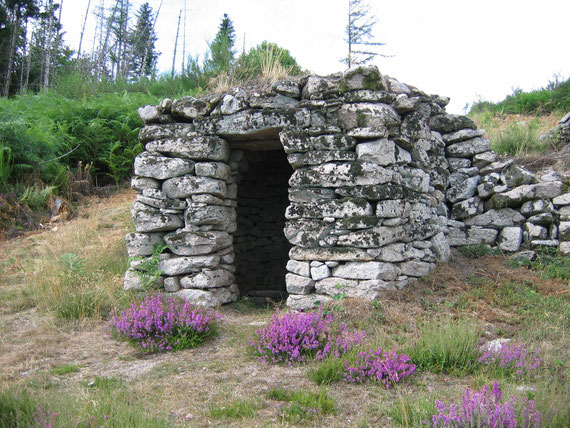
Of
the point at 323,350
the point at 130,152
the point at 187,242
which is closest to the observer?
the point at 323,350

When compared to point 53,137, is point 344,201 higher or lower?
lower

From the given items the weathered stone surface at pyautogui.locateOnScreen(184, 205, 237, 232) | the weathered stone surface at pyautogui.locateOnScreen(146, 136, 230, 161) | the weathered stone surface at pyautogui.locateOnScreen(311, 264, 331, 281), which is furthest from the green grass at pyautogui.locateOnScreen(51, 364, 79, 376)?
the weathered stone surface at pyautogui.locateOnScreen(146, 136, 230, 161)

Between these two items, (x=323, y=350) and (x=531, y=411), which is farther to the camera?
(x=323, y=350)

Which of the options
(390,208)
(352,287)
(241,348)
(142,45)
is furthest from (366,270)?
(142,45)

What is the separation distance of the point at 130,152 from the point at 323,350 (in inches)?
290

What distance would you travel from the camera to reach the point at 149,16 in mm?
24812

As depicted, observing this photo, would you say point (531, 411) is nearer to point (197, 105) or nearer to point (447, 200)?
point (447, 200)

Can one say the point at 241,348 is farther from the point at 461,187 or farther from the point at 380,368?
the point at 461,187

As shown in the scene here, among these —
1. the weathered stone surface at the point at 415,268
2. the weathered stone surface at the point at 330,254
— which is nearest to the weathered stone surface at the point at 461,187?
the weathered stone surface at the point at 415,268

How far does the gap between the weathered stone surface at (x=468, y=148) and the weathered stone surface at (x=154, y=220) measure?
3.87m

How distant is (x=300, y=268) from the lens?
17.1 ft

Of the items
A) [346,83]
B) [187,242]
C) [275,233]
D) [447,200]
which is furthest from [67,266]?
[447,200]

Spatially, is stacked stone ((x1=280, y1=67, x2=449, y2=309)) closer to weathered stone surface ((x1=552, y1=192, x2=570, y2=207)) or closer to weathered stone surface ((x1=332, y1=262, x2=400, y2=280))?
weathered stone surface ((x1=332, y1=262, x2=400, y2=280))

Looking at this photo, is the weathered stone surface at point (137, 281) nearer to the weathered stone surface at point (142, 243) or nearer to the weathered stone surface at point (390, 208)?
the weathered stone surface at point (142, 243)
